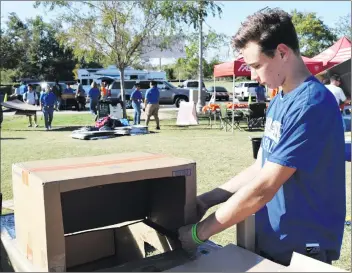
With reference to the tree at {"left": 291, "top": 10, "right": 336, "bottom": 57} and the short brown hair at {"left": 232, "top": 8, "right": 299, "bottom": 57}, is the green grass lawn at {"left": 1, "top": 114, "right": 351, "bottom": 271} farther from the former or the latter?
the tree at {"left": 291, "top": 10, "right": 336, "bottom": 57}

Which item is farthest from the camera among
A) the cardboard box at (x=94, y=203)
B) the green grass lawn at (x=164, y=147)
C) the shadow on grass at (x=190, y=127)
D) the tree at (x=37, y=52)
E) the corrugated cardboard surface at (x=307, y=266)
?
the tree at (x=37, y=52)

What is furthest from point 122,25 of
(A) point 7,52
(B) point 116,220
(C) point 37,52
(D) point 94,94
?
(C) point 37,52

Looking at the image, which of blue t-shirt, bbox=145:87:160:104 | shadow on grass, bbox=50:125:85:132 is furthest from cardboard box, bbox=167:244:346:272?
shadow on grass, bbox=50:125:85:132

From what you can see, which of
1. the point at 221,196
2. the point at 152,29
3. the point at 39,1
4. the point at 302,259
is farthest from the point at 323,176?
the point at 39,1

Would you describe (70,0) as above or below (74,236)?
above

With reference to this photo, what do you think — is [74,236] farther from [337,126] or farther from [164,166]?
[337,126]

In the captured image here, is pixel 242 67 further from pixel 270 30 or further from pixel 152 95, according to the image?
pixel 270 30

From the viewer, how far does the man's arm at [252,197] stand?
1.40 metres

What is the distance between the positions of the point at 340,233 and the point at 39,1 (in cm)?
1890

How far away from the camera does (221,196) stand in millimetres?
1792

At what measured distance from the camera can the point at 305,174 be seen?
1.43m

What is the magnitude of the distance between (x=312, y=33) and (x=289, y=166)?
3635cm

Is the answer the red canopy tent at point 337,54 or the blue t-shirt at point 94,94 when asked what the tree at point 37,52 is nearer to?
the blue t-shirt at point 94,94

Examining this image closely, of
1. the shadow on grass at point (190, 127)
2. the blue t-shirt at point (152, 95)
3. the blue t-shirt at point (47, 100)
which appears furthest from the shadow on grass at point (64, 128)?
the shadow on grass at point (190, 127)
